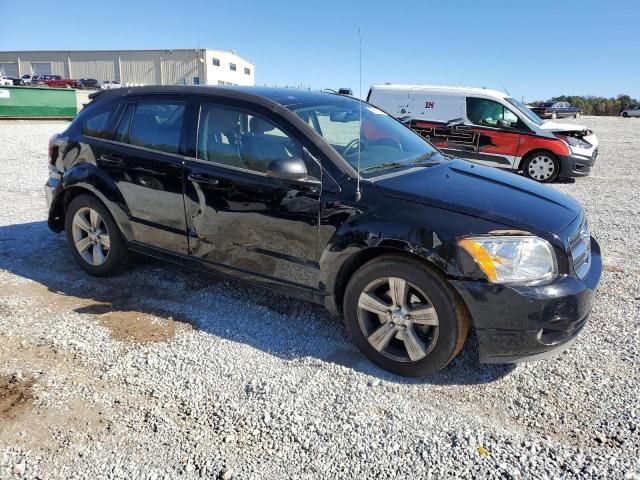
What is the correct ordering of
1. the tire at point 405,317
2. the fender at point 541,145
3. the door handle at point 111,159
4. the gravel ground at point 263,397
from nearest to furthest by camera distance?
the gravel ground at point 263,397, the tire at point 405,317, the door handle at point 111,159, the fender at point 541,145

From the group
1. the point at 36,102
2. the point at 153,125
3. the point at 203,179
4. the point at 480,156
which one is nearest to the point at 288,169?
the point at 203,179

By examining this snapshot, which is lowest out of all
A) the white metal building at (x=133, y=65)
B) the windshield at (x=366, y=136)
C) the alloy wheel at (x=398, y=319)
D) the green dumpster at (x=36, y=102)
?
the alloy wheel at (x=398, y=319)

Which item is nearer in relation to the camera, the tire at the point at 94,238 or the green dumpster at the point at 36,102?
the tire at the point at 94,238

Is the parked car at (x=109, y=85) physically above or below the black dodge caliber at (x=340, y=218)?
above

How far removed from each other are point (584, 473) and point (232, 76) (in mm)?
85423

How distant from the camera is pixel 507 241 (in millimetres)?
2799

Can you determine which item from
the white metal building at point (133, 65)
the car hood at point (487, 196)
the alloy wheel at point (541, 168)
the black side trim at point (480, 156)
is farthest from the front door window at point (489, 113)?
the white metal building at point (133, 65)

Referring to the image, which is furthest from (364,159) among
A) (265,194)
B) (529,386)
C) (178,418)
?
(178,418)

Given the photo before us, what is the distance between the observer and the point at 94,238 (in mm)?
4539

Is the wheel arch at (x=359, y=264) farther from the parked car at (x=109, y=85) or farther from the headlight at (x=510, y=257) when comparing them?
the parked car at (x=109, y=85)

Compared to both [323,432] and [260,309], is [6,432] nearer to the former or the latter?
[323,432]

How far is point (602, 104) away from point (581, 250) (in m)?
60.9

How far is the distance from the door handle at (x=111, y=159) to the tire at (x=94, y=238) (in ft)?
1.24

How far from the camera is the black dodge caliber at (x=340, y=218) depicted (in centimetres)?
283
